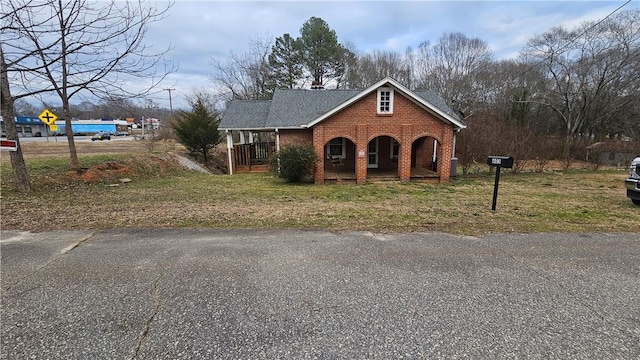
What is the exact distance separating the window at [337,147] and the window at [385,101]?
3389mm

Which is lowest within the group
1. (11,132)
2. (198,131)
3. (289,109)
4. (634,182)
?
(634,182)

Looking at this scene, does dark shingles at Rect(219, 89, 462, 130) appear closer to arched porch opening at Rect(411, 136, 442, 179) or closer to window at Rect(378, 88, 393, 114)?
arched porch opening at Rect(411, 136, 442, 179)

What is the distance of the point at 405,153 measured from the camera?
13.2 m

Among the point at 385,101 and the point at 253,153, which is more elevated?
the point at 385,101

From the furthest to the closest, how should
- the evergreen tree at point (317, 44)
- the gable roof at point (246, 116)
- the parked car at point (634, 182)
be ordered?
the evergreen tree at point (317, 44) → the gable roof at point (246, 116) → the parked car at point (634, 182)

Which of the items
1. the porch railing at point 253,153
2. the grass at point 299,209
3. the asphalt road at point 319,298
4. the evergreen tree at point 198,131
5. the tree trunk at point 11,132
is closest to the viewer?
the asphalt road at point 319,298

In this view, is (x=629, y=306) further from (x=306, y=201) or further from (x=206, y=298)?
(x=306, y=201)

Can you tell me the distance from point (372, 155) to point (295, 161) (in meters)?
5.59

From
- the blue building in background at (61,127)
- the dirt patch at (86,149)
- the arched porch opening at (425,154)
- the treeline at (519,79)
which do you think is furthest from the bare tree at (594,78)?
the blue building in background at (61,127)

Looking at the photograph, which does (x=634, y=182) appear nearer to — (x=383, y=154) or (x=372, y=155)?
(x=383, y=154)

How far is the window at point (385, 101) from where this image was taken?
12.7 metres

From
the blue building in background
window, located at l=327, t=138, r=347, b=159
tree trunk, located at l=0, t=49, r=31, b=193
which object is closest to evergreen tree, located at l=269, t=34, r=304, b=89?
window, located at l=327, t=138, r=347, b=159

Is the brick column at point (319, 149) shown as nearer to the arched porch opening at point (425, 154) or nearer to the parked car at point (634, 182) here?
the arched porch opening at point (425, 154)

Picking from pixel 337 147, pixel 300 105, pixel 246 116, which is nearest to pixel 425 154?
pixel 337 147
